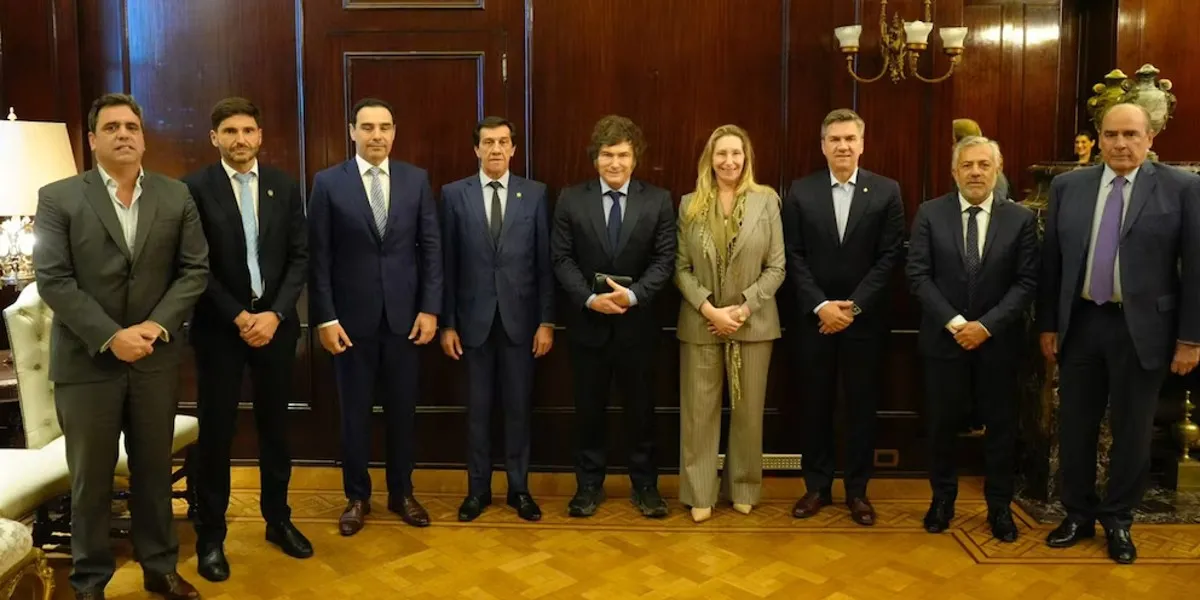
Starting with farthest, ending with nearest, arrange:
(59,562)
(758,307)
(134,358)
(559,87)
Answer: (559,87) < (758,307) < (59,562) < (134,358)

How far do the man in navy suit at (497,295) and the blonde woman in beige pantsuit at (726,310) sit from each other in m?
0.60

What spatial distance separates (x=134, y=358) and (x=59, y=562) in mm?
1106

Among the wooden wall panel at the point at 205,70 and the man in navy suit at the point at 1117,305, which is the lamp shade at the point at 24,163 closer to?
the wooden wall panel at the point at 205,70

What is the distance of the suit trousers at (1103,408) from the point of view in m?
3.73

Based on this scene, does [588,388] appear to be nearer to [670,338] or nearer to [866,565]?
[670,338]

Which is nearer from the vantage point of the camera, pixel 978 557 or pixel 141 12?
pixel 978 557

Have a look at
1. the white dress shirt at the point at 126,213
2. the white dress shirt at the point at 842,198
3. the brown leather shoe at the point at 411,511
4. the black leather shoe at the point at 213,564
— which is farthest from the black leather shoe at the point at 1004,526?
the white dress shirt at the point at 126,213

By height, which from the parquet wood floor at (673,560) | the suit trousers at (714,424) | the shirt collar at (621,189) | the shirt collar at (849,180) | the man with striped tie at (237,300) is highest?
the shirt collar at (849,180)

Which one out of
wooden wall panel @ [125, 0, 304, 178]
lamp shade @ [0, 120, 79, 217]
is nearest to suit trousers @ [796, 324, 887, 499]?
wooden wall panel @ [125, 0, 304, 178]

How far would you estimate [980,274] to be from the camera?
3918 mm

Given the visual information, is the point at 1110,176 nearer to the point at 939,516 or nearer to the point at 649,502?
the point at 939,516

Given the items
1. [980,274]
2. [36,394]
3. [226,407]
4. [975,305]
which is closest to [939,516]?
[975,305]

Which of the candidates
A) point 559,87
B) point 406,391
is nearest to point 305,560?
point 406,391

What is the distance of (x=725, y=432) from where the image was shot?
4.77m
